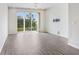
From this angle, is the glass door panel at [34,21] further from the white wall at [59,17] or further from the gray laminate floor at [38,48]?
the gray laminate floor at [38,48]

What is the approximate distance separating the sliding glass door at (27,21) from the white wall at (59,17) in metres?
1.34

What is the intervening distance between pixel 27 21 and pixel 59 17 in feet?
14.8

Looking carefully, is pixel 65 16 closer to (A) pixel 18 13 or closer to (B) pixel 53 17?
(B) pixel 53 17

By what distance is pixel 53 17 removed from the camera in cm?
1072

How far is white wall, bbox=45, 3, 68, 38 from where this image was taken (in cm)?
844

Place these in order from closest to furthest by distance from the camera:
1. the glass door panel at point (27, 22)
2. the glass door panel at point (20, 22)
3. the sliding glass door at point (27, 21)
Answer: the glass door panel at point (20, 22), the sliding glass door at point (27, 21), the glass door panel at point (27, 22)

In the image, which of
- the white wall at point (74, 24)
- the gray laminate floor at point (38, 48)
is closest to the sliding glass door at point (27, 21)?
the gray laminate floor at point (38, 48)

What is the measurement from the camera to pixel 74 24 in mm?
5129

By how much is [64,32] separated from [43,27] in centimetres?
458

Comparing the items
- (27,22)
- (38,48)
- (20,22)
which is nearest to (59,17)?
(27,22)

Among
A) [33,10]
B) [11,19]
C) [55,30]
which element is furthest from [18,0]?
[33,10]

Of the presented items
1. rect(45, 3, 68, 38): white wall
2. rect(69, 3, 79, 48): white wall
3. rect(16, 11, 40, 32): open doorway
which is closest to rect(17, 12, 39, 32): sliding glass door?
rect(16, 11, 40, 32): open doorway

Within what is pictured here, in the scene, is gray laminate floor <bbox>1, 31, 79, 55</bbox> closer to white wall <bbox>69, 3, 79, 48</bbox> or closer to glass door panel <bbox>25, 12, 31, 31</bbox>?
white wall <bbox>69, 3, 79, 48</bbox>

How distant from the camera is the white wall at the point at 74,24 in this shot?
492cm
